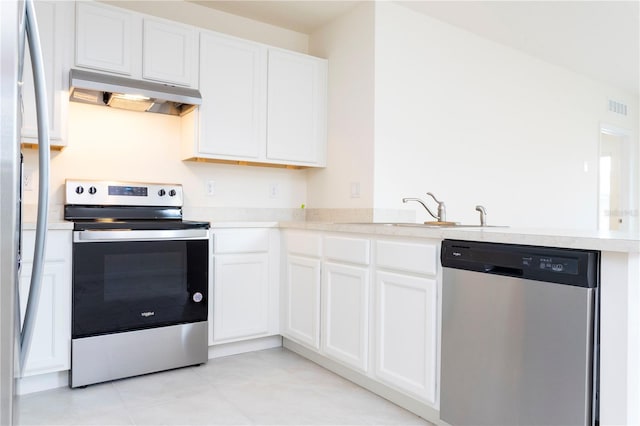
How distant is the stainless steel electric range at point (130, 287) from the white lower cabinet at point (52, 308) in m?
0.04

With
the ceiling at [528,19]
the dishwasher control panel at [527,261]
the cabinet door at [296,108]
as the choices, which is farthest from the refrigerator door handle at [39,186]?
the ceiling at [528,19]

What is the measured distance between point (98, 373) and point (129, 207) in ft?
3.38

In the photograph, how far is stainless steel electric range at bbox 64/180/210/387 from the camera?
2428 mm

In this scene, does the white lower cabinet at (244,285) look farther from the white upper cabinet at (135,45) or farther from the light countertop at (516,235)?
the white upper cabinet at (135,45)

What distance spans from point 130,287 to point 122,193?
690mm

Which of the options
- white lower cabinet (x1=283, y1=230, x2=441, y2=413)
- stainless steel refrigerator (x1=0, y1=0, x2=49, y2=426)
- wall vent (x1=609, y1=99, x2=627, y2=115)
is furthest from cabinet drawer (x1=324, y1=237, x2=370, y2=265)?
wall vent (x1=609, y1=99, x2=627, y2=115)

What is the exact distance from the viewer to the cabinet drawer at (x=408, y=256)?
6.70ft

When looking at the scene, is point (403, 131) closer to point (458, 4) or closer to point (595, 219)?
point (458, 4)

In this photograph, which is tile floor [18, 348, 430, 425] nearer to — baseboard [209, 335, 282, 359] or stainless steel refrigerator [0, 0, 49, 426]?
baseboard [209, 335, 282, 359]

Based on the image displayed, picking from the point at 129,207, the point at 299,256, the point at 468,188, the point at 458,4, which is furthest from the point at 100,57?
the point at 468,188

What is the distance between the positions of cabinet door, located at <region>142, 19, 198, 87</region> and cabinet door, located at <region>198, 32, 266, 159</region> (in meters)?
0.07

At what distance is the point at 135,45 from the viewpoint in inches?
110

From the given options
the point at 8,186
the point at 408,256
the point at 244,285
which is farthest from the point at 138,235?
the point at 8,186

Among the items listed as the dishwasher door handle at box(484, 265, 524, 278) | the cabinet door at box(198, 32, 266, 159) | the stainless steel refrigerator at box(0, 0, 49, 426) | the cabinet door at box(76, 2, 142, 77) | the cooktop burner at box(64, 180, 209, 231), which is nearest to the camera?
the stainless steel refrigerator at box(0, 0, 49, 426)
